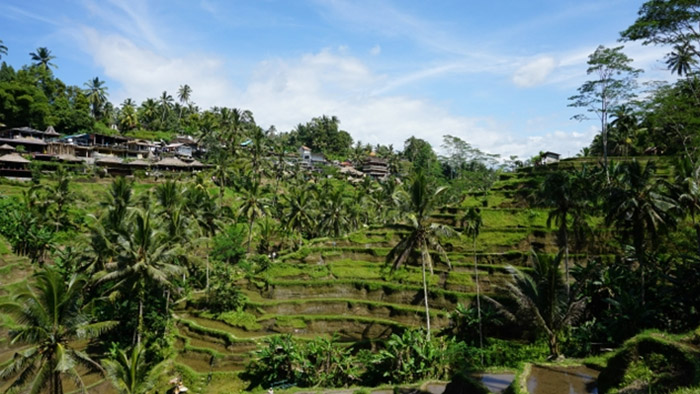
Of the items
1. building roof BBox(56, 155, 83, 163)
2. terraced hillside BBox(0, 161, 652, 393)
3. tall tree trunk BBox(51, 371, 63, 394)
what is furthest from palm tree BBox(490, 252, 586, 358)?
building roof BBox(56, 155, 83, 163)

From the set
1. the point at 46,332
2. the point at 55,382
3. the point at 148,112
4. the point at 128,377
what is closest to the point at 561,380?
the point at 128,377

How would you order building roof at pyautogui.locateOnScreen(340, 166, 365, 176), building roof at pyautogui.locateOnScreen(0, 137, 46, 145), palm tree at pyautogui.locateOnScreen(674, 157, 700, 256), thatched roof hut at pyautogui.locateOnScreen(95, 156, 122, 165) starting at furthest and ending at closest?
building roof at pyautogui.locateOnScreen(340, 166, 365, 176), thatched roof hut at pyautogui.locateOnScreen(95, 156, 122, 165), building roof at pyautogui.locateOnScreen(0, 137, 46, 145), palm tree at pyautogui.locateOnScreen(674, 157, 700, 256)

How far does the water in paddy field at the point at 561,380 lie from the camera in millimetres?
16453

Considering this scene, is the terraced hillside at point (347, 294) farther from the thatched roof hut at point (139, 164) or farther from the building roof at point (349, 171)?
the building roof at point (349, 171)

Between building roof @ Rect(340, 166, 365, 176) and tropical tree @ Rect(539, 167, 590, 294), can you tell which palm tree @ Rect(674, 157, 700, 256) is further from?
building roof @ Rect(340, 166, 365, 176)

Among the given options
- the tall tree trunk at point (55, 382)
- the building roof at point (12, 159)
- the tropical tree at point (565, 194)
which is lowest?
the tall tree trunk at point (55, 382)

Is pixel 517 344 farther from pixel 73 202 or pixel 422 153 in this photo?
pixel 422 153

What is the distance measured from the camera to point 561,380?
57.6ft

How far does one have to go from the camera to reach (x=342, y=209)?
5931 centimetres

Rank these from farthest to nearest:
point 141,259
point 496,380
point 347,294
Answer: point 347,294
point 141,259
point 496,380

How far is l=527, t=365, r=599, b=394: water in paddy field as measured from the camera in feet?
54.0

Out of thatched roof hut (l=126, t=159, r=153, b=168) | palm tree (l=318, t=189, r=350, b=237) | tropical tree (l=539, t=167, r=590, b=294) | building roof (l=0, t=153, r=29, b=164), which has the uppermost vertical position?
thatched roof hut (l=126, t=159, r=153, b=168)

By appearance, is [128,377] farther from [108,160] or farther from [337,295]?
[108,160]

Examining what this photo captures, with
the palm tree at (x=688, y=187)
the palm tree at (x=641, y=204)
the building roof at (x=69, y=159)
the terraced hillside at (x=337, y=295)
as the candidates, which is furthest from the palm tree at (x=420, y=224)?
the building roof at (x=69, y=159)
